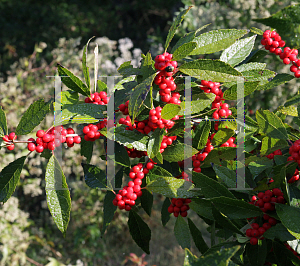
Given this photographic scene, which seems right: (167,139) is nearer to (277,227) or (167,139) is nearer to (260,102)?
(277,227)

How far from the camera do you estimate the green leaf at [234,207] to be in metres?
0.59

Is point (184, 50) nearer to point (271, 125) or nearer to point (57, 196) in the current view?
point (271, 125)

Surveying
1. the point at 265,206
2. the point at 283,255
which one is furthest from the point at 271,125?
the point at 283,255

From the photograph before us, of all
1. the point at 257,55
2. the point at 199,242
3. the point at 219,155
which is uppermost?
the point at 257,55

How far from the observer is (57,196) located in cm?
62

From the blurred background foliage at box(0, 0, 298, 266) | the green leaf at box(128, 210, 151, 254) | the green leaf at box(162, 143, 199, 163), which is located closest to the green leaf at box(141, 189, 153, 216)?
the green leaf at box(128, 210, 151, 254)

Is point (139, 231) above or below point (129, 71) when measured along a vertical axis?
below

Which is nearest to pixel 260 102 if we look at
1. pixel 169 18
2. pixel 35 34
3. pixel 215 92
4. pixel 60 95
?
pixel 215 92

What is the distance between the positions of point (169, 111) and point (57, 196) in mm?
293

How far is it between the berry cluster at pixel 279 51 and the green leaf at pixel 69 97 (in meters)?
0.53

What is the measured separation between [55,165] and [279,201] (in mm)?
487

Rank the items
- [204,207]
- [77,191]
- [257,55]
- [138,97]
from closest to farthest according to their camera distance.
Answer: [138,97] < [204,207] < [257,55] < [77,191]

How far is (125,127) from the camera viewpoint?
65 cm

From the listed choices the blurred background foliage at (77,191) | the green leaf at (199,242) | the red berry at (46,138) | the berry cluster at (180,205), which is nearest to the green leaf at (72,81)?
the red berry at (46,138)
